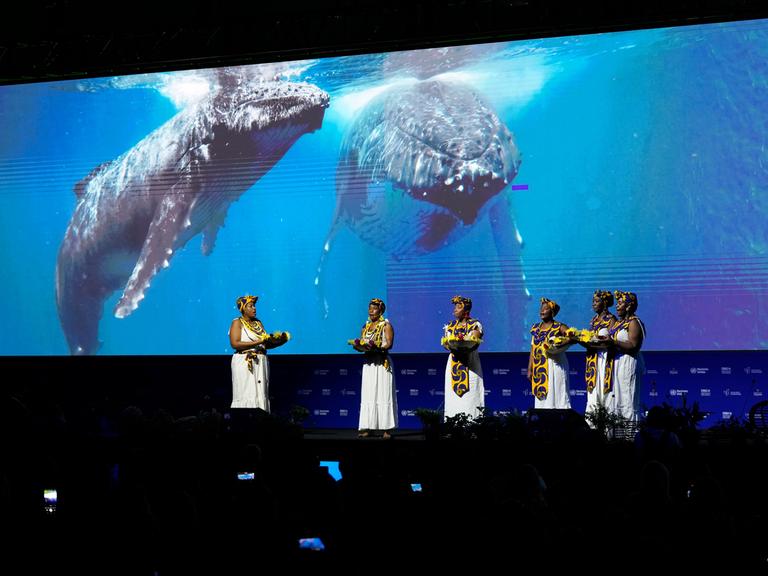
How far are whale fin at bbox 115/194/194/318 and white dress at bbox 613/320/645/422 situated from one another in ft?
18.4

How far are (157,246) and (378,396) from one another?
12.2 ft

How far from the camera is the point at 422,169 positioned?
11.4 m

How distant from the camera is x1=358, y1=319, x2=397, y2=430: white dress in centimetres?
1043

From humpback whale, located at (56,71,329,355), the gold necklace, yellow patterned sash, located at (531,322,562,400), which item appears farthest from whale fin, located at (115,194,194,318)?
yellow patterned sash, located at (531,322,562,400)

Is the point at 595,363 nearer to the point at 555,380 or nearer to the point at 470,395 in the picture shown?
the point at 555,380

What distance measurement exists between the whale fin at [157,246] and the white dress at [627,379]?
5623 mm

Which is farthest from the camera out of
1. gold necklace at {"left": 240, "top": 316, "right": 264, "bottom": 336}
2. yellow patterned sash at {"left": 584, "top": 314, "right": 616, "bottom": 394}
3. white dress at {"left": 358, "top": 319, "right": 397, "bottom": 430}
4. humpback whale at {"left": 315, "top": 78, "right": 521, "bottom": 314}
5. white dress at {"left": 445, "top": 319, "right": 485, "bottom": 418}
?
humpback whale at {"left": 315, "top": 78, "right": 521, "bottom": 314}

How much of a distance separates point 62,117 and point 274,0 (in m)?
3.43

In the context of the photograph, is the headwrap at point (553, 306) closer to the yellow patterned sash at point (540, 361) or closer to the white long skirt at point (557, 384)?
the yellow patterned sash at point (540, 361)

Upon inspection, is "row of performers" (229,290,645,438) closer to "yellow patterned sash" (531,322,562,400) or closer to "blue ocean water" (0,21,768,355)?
"yellow patterned sash" (531,322,562,400)

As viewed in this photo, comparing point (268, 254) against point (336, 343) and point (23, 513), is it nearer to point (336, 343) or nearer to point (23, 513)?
point (336, 343)

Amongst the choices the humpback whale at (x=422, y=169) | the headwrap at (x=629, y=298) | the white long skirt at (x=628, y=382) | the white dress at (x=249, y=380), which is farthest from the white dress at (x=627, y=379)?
the white dress at (x=249, y=380)

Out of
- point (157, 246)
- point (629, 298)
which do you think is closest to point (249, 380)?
point (157, 246)

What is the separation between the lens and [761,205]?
10375 millimetres
